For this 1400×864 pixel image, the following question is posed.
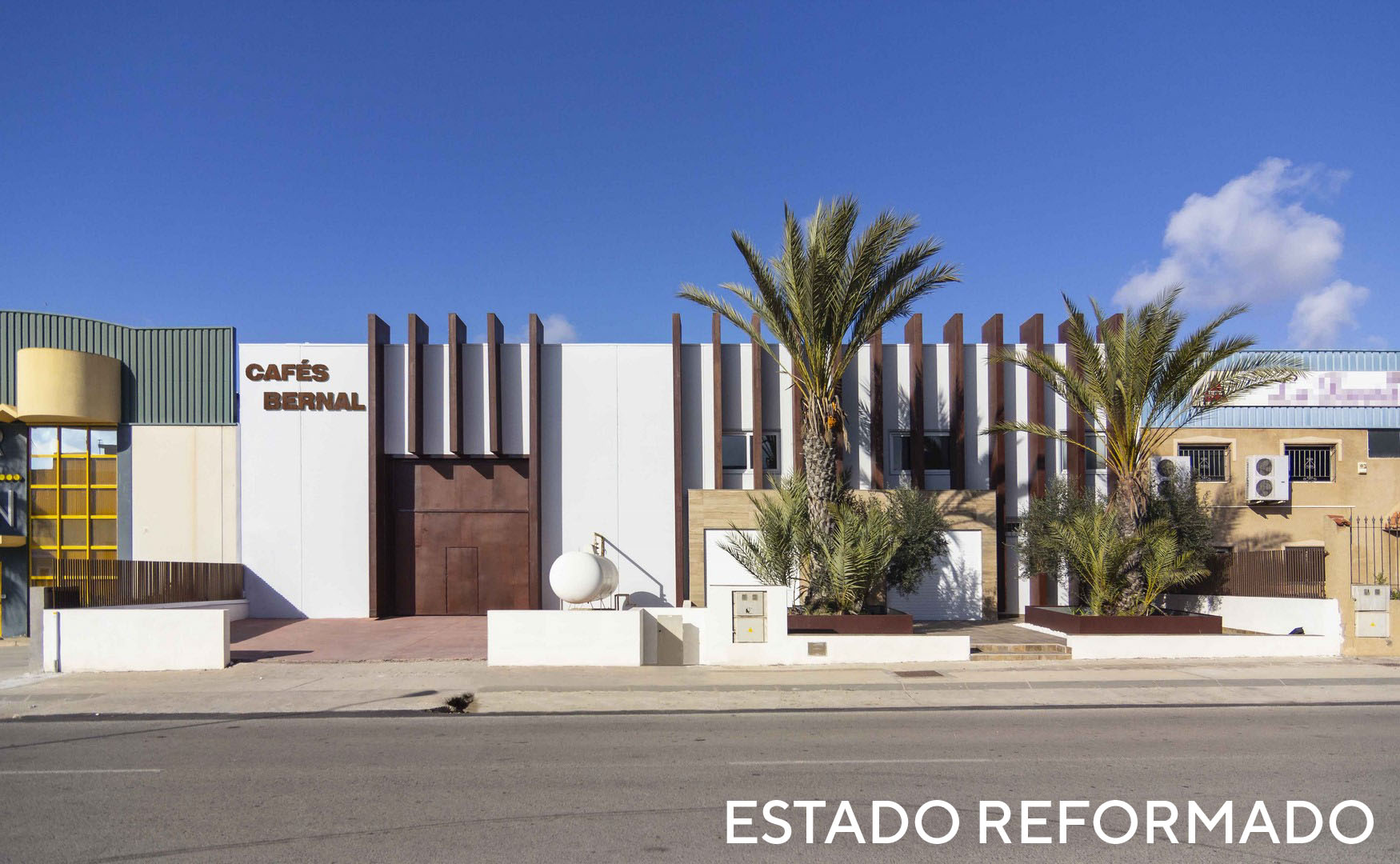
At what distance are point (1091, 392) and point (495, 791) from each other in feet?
48.2

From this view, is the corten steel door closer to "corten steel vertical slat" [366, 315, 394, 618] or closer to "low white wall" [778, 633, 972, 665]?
"corten steel vertical slat" [366, 315, 394, 618]

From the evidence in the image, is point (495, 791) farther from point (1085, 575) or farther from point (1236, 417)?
point (1236, 417)

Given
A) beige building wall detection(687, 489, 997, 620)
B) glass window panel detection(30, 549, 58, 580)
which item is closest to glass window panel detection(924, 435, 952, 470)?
beige building wall detection(687, 489, 997, 620)

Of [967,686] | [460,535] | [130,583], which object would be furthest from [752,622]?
[130,583]

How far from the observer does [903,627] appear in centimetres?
1523

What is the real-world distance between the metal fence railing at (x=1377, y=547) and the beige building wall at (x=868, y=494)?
37.7 ft

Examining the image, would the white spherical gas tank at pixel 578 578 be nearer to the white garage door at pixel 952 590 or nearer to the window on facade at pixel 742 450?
the window on facade at pixel 742 450

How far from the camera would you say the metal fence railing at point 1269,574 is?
57.3ft

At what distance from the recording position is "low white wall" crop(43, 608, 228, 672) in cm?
1426

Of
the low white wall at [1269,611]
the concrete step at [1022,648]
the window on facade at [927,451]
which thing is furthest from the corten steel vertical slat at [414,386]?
the low white wall at [1269,611]

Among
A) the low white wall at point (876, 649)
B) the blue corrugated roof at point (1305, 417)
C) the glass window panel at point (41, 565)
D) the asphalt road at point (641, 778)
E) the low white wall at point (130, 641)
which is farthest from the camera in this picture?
the blue corrugated roof at point (1305, 417)

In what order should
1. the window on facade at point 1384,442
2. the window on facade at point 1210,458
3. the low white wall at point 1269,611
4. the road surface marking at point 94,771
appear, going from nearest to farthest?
the road surface marking at point 94,771, the low white wall at point 1269,611, the window on facade at point 1210,458, the window on facade at point 1384,442

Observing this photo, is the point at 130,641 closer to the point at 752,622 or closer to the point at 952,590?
the point at 752,622

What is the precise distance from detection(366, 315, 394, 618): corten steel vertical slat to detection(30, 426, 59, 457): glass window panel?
26.7ft
